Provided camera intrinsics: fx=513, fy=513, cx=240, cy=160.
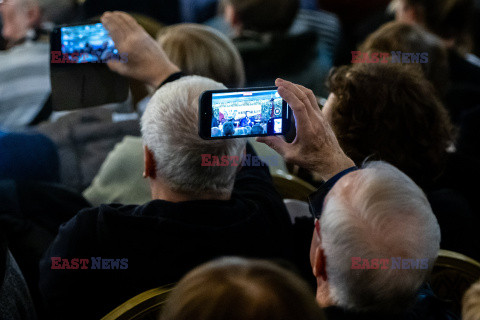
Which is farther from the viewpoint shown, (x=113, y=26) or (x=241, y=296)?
(x=113, y=26)

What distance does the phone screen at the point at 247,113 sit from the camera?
3.36 feet

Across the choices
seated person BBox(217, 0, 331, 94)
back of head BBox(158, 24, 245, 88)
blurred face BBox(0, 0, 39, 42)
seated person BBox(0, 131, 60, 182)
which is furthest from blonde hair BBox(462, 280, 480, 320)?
blurred face BBox(0, 0, 39, 42)

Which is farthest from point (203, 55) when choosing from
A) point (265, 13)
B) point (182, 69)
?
point (265, 13)

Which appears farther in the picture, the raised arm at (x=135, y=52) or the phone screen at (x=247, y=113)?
the raised arm at (x=135, y=52)

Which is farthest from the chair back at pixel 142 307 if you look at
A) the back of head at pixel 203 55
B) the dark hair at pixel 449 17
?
the dark hair at pixel 449 17

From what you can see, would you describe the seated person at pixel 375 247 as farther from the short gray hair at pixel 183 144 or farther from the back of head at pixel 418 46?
the back of head at pixel 418 46

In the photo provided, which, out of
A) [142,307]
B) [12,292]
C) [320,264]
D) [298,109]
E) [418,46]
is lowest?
[12,292]

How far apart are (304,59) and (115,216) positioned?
6.97 ft

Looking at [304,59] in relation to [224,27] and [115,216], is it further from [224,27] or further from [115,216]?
[115,216]

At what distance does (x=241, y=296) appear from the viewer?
26.0 inches

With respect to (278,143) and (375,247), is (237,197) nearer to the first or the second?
(278,143)

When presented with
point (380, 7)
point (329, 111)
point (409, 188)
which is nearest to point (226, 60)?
point (329, 111)

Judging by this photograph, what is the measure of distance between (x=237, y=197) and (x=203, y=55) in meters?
0.71

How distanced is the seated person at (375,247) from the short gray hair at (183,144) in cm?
28
